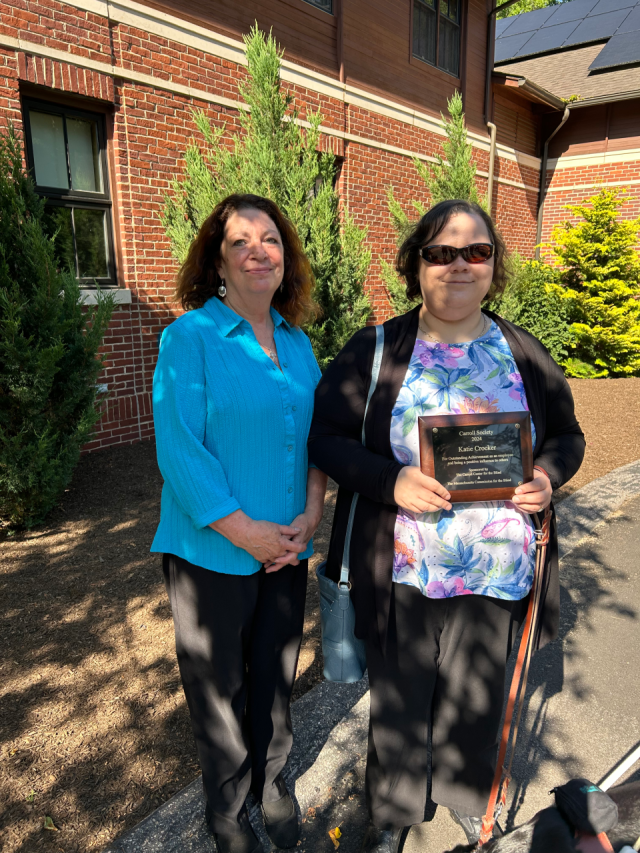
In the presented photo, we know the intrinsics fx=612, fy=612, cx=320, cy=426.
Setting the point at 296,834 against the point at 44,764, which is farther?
the point at 44,764

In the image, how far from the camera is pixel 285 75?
8.05 m

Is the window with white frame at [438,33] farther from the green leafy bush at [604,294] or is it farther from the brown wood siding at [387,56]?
the green leafy bush at [604,294]

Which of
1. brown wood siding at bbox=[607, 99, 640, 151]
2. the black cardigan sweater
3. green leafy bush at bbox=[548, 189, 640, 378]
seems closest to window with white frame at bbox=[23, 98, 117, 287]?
the black cardigan sweater

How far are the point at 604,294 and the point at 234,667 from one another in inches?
488

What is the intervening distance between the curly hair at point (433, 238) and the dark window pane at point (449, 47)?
37.1 ft

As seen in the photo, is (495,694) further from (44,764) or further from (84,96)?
(84,96)

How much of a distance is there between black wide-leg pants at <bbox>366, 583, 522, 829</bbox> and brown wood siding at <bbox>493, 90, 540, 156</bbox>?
13.7 metres

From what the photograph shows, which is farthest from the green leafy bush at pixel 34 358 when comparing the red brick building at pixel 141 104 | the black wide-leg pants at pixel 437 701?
the black wide-leg pants at pixel 437 701

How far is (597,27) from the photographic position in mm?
17125

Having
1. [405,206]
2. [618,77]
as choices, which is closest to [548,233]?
[618,77]

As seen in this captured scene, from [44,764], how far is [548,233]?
52.8 feet

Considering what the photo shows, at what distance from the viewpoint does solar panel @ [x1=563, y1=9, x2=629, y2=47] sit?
1677 centimetres

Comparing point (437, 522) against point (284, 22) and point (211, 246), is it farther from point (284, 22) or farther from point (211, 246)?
point (284, 22)

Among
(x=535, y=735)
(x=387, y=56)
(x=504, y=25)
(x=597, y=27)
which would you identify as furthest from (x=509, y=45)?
(x=535, y=735)
